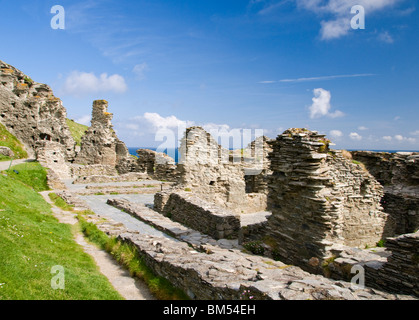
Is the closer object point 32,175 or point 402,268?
point 402,268

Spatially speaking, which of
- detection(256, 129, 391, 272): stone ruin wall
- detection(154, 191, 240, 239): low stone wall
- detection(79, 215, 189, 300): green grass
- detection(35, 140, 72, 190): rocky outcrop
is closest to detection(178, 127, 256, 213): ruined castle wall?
detection(154, 191, 240, 239): low stone wall

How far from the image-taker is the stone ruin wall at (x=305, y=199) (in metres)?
8.52

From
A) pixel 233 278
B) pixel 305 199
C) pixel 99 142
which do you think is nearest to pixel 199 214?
pixel 305 199

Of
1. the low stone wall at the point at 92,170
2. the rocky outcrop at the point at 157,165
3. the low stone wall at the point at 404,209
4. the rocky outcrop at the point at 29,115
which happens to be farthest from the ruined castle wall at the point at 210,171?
the rocky outcrop at the point at 29,115

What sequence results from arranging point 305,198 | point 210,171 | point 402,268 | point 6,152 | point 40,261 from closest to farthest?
point 402,268 → point 40,261 → point 305,198 → point 210,171 → point 6,152

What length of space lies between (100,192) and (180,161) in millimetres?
7351

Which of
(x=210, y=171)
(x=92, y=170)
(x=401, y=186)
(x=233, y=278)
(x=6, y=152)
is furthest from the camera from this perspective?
(x=92, y=170)

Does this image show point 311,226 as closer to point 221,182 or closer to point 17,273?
point 17,273

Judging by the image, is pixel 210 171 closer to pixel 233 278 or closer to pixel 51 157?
pixel 233 278

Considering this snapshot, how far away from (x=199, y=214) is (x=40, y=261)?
6658 millimetres

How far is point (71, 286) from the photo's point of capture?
583 cm

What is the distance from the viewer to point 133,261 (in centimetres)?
793

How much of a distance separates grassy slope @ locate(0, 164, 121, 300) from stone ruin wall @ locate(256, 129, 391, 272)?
18.7 ft
